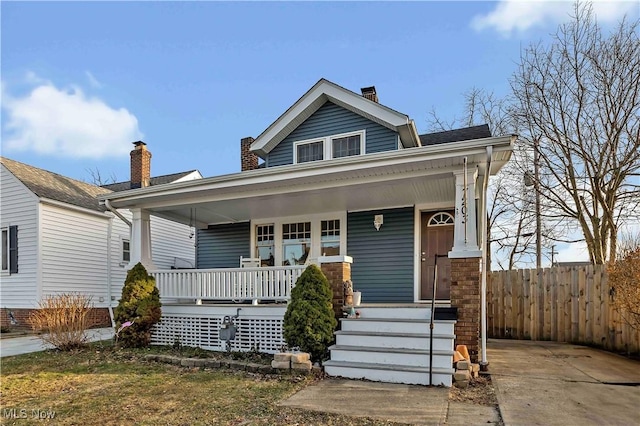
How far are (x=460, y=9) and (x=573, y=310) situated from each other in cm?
686

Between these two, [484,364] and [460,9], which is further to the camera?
[460,9]

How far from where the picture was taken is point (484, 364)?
558cm

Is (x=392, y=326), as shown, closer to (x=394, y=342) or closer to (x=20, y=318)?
(x=394, y=342)

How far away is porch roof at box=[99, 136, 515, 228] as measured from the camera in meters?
5.89

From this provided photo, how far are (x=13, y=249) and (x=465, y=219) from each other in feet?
43.3

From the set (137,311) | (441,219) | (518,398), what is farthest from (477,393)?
(137,311)

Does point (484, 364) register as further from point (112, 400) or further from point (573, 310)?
point (112, 400)

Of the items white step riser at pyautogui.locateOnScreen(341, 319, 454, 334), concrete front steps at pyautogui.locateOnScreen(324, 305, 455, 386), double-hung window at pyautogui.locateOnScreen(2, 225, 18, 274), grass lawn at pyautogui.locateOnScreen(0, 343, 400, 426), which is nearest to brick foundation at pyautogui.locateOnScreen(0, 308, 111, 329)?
double-hung window at pyautogui.locateOnScreen(2, 225, 18, 274)

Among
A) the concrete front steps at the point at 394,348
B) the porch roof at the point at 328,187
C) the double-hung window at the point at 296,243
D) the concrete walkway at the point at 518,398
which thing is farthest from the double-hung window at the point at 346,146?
the concrete walkway at the point at 518,398

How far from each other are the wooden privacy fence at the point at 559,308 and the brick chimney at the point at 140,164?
11.9 meters

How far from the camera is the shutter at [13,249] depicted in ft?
39.3

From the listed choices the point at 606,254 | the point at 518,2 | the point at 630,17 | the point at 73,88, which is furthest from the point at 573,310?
the point at 73,88

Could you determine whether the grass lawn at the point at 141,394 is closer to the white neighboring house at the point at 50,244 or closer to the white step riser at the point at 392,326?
the white step riser at the point at 392,326

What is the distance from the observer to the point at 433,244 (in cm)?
840
